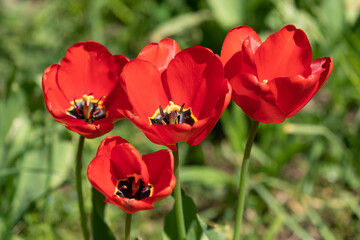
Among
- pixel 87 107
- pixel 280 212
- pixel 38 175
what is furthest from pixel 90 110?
pixel 280 212

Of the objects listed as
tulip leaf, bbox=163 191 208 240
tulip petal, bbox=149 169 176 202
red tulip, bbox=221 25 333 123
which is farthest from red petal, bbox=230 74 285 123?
tulip leaf, bbox=163 191 208 240

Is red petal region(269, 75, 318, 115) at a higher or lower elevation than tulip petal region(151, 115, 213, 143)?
higher

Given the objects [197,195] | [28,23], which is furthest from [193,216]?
[28,23]

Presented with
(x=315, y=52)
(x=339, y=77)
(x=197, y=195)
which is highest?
(x=315, y=52)

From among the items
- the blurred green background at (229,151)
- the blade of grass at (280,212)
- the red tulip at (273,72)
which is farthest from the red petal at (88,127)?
the blade of grass at (280,212)

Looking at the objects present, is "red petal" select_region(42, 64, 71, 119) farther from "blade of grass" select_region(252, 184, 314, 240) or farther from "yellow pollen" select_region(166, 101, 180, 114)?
"blade of grass" select_region(252, 184, 314, 240)

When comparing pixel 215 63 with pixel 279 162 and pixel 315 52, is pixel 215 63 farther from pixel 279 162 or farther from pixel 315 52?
pixel 315 52
